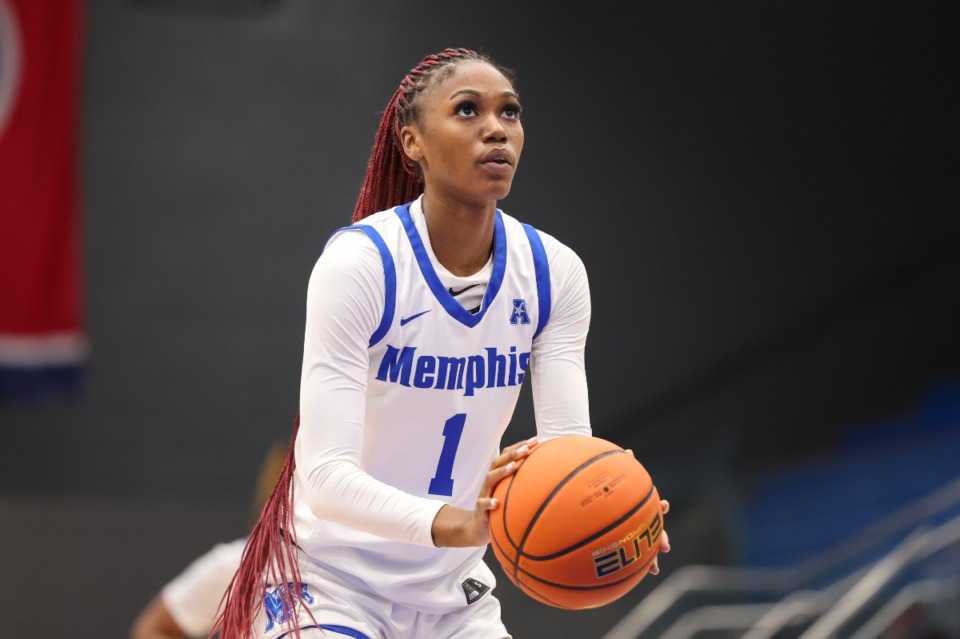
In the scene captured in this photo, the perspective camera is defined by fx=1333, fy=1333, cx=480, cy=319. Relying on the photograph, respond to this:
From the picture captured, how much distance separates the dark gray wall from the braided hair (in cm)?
473

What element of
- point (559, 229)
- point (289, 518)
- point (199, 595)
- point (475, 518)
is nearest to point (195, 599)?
point (199, 595)

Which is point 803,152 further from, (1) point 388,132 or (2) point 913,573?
(1) point 388,132

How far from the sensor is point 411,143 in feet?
9.89

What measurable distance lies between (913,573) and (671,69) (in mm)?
5333

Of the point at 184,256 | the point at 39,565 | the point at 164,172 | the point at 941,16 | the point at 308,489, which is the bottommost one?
the point at 39,565

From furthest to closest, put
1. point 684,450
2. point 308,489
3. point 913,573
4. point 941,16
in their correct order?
1. point 941,16
2. point 684,450
3. point 913,573
4. point 308,489

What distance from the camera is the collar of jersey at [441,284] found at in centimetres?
285

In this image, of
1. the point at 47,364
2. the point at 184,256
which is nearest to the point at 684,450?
the point at 184,256

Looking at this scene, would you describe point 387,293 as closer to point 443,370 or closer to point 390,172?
point 443,370

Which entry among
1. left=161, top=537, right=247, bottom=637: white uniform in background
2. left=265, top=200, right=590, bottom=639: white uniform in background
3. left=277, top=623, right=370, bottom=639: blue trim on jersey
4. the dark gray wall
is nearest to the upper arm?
left=265, top=200, right=590, bottom=639: white uniform in background

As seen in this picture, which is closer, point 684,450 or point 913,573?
point 913,573

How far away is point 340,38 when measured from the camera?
374 inches

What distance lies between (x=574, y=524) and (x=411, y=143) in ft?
3.24

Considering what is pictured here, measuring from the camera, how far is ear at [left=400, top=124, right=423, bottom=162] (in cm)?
298
